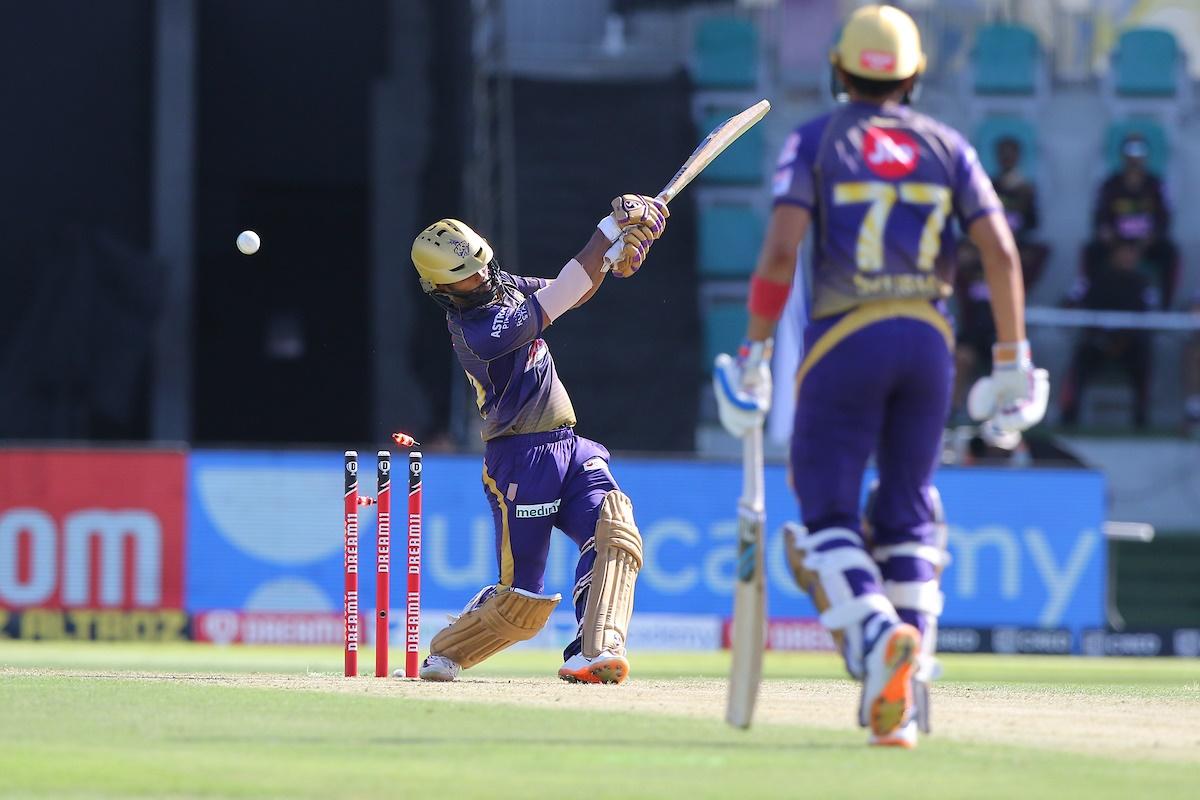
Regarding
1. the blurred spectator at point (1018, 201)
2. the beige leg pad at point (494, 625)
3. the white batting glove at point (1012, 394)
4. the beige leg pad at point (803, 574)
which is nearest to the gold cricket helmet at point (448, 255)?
the beige leg pad at point (494, 625)

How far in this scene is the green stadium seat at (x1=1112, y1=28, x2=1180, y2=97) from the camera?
850 inches

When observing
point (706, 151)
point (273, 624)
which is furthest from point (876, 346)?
point (273, 624)

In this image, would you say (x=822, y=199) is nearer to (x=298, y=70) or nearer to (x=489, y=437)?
(x=489, y=437)

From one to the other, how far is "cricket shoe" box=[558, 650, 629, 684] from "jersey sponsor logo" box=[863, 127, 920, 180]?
2.72 meters

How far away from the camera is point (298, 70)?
2195cm

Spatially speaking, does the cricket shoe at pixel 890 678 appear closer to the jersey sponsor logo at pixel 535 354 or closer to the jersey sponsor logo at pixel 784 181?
the jersey sponsor logo at pixel 784 181

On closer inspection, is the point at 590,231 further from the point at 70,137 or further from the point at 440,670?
the point at 440,670

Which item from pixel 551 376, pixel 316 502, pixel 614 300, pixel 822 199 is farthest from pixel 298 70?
pixel 822 199

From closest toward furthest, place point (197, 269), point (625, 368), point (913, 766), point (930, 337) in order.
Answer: point (913, 766) < point (930, 337) < point (625, 368) < point (197, 269)

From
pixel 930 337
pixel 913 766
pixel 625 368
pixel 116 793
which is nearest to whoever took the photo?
pixel 116 793

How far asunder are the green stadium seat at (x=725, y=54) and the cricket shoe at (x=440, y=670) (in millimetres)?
13031

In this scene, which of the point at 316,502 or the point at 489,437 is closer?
the point at 489,437

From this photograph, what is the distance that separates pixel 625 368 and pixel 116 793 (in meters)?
14.7

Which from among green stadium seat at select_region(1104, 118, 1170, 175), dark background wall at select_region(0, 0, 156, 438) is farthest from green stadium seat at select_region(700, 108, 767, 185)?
dark background wall at select_region(0, 0, 156, 438)
